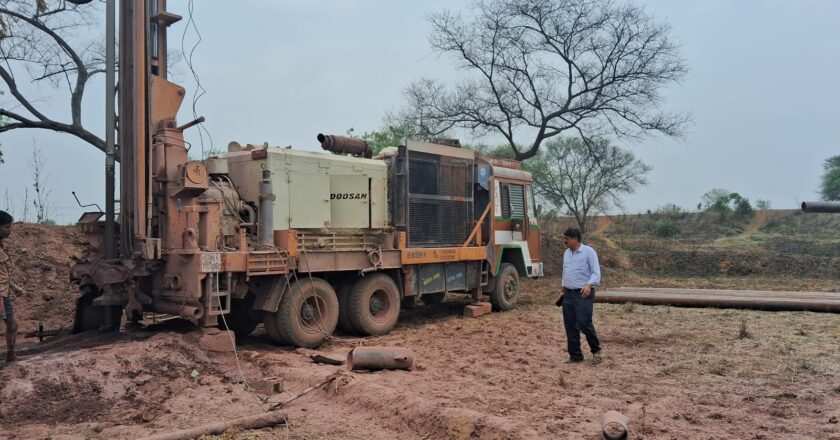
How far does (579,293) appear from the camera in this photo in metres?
8.13

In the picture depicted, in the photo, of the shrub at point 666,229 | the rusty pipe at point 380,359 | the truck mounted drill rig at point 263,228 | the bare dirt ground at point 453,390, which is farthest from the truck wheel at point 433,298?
the shrub at point 666,229

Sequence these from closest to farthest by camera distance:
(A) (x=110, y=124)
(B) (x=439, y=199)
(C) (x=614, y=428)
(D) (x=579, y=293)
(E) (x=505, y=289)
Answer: (C) (x=614, y=428) < (D) (x=579, y=293) < (A) (x=110, y=124) < (B) (x=439, y=199) < (E) (x=505, y=289)

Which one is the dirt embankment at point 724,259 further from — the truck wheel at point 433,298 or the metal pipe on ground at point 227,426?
the metal pipe on ground at point 227,426

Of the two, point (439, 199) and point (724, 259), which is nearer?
point (439, 199)

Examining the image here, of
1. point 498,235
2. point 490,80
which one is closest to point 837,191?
point 490,80

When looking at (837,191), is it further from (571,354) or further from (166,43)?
(166,43)

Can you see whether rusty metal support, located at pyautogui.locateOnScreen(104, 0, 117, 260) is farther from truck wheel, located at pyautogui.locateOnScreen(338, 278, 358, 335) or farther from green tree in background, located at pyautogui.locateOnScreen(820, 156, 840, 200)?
green tree in background, located at pyautogui.locateOnScreen(820, 156, 840, 200)

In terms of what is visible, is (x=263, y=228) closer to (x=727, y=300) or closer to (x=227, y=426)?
(x=227, y=426)

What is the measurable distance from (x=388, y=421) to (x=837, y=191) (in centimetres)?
3540

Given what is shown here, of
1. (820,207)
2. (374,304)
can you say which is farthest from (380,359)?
(820,207)

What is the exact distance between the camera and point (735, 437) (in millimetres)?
5051

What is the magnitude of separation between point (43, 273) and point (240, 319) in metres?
5.84

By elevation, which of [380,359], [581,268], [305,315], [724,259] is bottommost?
[380,359]

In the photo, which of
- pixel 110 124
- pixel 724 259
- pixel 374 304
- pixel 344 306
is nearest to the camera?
pixel 110 124
